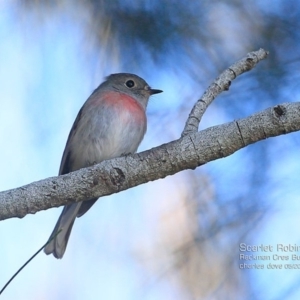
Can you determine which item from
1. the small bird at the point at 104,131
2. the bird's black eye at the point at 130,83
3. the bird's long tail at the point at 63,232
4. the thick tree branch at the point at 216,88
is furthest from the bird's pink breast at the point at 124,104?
the thick tree branch at the point at 216,88

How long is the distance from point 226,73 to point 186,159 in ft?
1.27

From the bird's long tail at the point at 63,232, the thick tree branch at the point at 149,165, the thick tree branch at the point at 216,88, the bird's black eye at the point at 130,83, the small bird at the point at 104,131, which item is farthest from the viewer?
the bird's black eye at the point at 130,83

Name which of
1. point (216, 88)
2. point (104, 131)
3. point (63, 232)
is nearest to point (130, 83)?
point (104, 131)

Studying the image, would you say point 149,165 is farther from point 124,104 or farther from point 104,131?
point 124,104

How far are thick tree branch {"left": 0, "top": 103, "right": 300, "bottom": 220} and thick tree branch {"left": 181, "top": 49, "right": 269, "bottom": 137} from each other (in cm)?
13

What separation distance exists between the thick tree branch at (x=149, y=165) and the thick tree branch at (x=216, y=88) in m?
0.13

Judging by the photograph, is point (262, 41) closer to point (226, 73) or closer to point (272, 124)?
point (226, 73)

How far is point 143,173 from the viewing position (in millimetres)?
2203

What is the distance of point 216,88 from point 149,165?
40 cm

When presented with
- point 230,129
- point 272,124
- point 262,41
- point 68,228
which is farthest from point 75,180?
point 68,228

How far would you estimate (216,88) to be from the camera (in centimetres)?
231

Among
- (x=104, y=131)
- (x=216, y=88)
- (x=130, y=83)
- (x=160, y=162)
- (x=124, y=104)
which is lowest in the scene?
(x=160, y=162)

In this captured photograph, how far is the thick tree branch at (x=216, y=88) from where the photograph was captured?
87.5 inches

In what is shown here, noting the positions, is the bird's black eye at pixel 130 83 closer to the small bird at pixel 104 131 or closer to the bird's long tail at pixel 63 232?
the small bird at pixel 104 131
